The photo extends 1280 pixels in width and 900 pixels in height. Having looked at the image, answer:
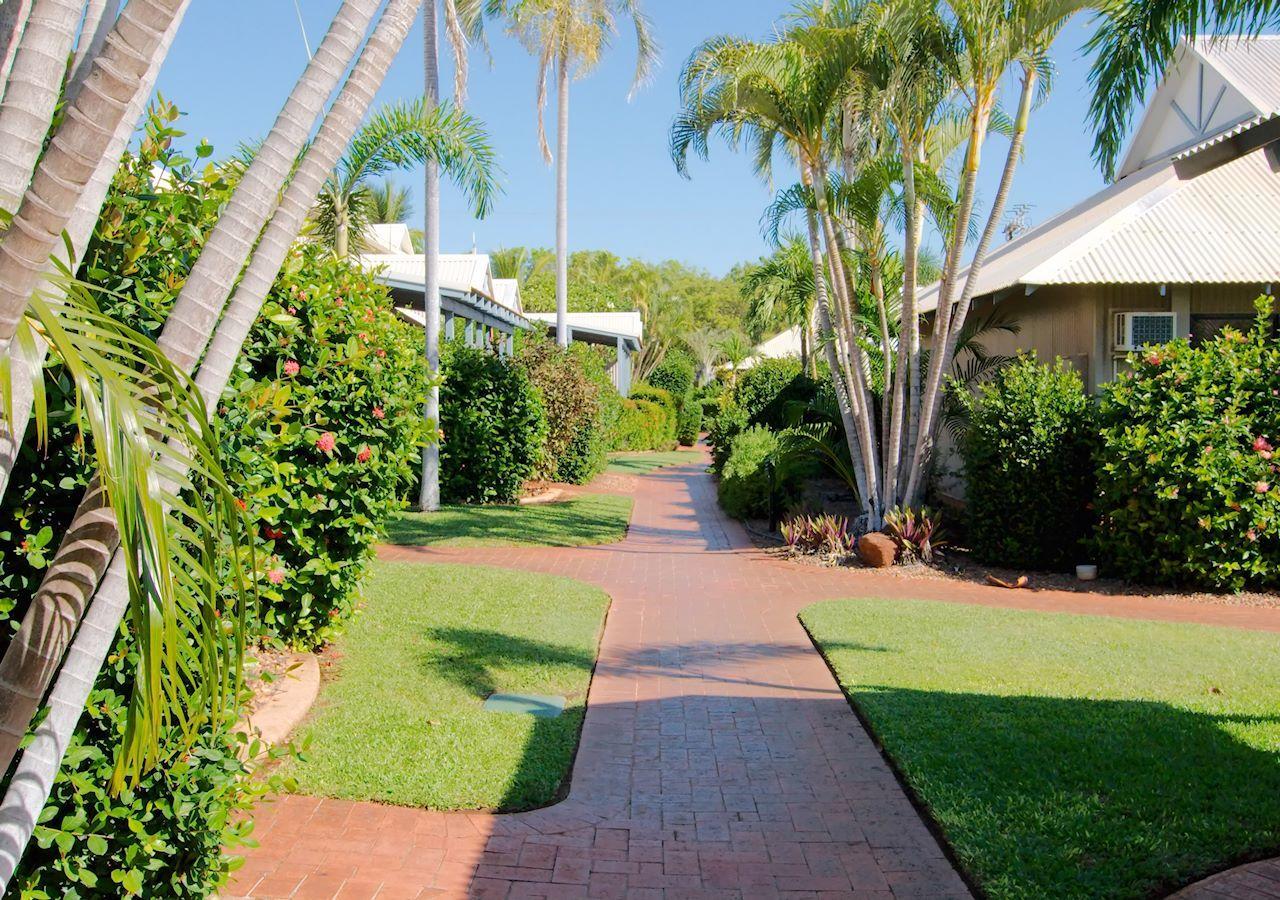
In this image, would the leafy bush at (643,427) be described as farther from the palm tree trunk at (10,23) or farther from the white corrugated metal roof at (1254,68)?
the palm tree trunk at (10,23)

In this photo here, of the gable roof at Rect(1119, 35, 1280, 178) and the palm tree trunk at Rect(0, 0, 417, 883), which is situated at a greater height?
the gable roof at Rect(1119, 35, 1280, 178)

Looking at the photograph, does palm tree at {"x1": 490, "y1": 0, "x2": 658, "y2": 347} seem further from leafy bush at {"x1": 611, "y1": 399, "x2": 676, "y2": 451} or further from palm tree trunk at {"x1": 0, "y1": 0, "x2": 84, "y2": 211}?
palm tree trunk at {"x1": 0, "y1": 0, "x2": 84, "y2": 211}

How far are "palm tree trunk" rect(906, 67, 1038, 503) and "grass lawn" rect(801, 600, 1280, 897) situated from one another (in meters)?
3.68

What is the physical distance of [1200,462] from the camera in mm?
10523

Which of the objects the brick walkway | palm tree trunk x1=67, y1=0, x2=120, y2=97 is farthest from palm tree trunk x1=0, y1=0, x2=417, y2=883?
the brick walkway

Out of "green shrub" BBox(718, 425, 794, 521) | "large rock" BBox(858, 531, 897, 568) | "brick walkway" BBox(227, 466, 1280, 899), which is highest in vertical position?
"green shrub" BBox(718, 425, 794, 521)

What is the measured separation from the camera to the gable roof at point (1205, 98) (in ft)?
49.8

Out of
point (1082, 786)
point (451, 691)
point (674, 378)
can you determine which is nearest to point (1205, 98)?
point (1082, 786)

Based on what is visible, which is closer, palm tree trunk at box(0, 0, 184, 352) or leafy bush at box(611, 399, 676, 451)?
palm tree trunk at box(0, 0, 184, 352)

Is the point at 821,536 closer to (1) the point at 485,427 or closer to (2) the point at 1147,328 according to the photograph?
(2) the point at 1147,328

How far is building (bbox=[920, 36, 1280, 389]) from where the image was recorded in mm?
13086

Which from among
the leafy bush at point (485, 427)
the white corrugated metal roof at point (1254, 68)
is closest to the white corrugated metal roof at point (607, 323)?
the leafy bush at point (485, 427)

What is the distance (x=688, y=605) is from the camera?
1039 cm

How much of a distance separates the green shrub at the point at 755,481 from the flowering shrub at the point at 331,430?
9.21m
